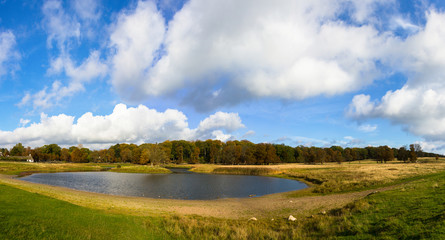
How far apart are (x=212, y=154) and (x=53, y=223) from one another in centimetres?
15134

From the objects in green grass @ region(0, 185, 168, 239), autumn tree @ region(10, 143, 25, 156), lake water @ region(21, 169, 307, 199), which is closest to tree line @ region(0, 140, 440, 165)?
autumn tree @ region(10, 143, 25, 156)

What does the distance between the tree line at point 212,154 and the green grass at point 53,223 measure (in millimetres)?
113997

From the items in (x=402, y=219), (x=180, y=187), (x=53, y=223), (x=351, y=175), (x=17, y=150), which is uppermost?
(x=17, y=150)

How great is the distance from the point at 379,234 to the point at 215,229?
1000cm

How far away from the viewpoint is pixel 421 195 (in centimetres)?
1656

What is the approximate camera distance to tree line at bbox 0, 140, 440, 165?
5202 inches

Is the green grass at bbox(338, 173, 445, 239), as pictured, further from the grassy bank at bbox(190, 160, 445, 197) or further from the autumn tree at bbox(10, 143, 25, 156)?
the autumn tree at bbox(10, 143, 25, 156)

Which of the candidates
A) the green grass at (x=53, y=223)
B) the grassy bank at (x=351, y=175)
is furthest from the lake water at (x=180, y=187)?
the green grass at (x=53, y=223)

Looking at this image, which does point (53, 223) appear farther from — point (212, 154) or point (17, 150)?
point (17, 150)

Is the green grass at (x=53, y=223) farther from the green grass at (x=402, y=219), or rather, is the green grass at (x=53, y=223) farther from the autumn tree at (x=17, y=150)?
the autumn tree at (x=17, y=150)

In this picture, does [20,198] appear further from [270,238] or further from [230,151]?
[230,151]

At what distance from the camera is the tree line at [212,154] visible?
132125 millimetres

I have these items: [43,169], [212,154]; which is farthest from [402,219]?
[212,154]

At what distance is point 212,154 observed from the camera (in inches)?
6329
